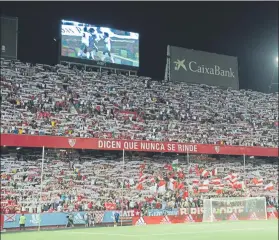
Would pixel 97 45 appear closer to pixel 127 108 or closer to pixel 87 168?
pixel 127 108

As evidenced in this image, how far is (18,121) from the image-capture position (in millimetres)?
29828

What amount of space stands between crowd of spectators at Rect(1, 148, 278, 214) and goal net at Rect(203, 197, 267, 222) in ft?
3.71

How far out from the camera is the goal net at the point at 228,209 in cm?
3136

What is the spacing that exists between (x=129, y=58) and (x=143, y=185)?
12.5 m

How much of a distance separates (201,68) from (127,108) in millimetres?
11195

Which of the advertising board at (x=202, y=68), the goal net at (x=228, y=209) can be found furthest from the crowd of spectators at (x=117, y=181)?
the advertising board at (x=202, y=68)

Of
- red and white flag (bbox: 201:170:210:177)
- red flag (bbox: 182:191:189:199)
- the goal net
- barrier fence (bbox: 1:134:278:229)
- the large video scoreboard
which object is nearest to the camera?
barrier fence (bbox: 1:134:278:229)

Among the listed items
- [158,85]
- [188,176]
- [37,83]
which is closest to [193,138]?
[188,176]

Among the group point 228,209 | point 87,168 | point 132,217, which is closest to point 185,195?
point 228,209

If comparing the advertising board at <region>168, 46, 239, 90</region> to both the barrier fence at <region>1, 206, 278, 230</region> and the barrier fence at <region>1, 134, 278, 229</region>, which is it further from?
the barrier fence at <region>1, 206, 278, 230</region>

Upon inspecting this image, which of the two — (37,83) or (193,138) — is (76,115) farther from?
(193,138)

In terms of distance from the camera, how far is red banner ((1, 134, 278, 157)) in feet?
90.2

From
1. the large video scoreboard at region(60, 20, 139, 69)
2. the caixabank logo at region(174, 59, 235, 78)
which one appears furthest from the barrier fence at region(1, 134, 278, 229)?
the caixabank logo at region(174, 59, 235, 78)

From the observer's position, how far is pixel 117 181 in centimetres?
3158
